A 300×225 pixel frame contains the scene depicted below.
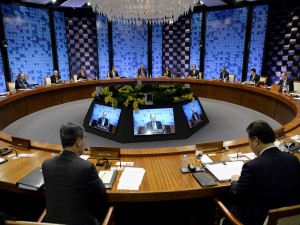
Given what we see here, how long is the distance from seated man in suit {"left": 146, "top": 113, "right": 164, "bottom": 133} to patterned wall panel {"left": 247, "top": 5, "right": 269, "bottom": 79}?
650 centimetres

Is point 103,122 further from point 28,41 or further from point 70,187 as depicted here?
point 28,41

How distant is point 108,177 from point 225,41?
385 inches

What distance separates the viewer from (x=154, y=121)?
210 inches

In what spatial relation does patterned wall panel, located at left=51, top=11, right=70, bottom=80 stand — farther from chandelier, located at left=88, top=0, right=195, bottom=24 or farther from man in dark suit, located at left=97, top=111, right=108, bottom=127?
man in dark suit, located at left=97, top=111, right=108, bottom=127

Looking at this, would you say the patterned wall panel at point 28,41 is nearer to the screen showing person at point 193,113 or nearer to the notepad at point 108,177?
the screen showing person at point 193,113

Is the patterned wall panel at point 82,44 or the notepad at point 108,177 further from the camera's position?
the patterned wall panel at point 82,44

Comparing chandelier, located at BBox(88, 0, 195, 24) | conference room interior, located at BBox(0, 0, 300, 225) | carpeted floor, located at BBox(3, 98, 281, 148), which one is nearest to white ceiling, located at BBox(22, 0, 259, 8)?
conference room interior, located at BBox(0, 0, 300, 225)

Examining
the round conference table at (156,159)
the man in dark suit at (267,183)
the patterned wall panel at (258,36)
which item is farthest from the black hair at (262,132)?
the patterned wall panel at (258,36)

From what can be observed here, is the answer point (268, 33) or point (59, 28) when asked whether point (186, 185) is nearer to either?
point (268, 33)

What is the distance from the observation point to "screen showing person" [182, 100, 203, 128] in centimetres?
564

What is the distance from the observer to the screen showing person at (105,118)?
17.6 ft

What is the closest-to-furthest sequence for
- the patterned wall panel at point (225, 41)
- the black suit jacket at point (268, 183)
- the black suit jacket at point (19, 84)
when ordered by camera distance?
the black suit jacket at point (268, 183) < the black suit jacket at point (19, 84) < the patterned wall panel at point (225, 41)

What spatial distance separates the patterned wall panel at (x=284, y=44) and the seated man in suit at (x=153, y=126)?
6.36 metres

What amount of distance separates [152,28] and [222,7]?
326cm
